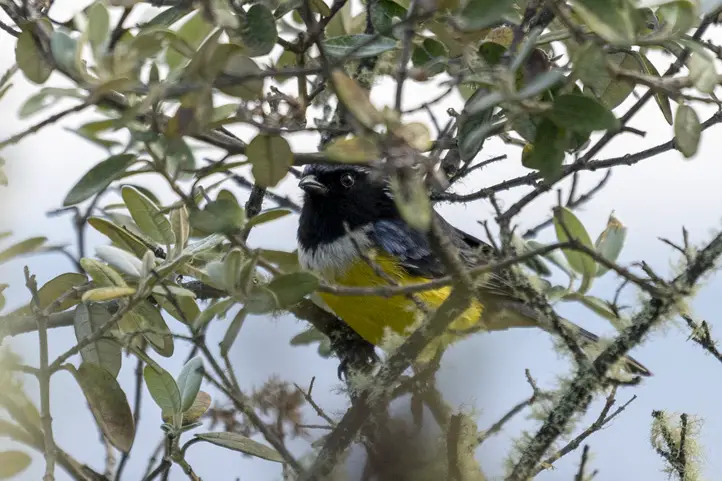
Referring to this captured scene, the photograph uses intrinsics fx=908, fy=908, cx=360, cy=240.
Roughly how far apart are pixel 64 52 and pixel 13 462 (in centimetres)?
108

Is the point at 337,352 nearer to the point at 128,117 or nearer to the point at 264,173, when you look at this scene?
the point at 264,173

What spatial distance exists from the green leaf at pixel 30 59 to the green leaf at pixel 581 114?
1024mm

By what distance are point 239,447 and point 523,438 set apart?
2.52 ft

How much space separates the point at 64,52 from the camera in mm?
1643

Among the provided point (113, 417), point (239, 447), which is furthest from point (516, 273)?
point (113, 417)

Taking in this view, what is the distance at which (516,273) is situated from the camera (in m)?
1.89

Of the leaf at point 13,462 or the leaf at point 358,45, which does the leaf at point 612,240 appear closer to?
the leaf at point 358,45

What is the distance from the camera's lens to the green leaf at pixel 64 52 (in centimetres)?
164

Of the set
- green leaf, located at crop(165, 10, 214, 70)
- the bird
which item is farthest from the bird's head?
green leaf, located at crop(165, 10, 214, 70)

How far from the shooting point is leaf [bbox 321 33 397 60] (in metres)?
1.82

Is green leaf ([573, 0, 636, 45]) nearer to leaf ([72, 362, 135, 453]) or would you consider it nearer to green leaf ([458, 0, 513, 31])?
green leaf ([458, 0, 513, 31])

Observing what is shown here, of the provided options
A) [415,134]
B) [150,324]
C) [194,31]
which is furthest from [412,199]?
[150,324]

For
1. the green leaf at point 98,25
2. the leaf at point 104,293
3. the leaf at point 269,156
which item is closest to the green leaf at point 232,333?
the leaf at point 104,293

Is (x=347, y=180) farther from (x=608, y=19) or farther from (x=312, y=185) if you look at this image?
(x=608, y=19)
